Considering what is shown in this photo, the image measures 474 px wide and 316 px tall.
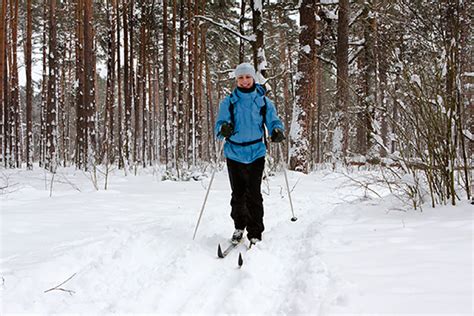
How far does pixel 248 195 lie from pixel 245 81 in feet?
4.14

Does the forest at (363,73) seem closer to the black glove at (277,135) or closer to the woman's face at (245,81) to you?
the black glove at (277,135)

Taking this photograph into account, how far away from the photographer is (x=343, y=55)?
420 inches

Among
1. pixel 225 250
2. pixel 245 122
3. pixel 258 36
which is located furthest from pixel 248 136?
pixel 258 36

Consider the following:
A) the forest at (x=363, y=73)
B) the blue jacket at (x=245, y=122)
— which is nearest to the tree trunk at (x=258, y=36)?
the forest at (x=363, y=73)

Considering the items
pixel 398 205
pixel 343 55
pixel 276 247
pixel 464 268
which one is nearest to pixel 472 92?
A: pixel 398 205

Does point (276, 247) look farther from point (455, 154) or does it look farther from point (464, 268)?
point (455, 154)

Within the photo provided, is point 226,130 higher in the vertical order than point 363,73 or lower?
lower

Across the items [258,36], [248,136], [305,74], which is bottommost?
[248,136]

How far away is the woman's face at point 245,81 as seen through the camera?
4109mm

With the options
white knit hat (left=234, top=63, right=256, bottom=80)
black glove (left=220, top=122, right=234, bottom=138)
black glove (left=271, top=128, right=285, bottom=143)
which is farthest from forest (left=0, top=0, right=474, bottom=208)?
white knit hat (left=234, top=63, right=256, bottom=80)

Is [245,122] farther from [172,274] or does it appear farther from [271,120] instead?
[172,274]

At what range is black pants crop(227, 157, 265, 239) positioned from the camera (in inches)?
163

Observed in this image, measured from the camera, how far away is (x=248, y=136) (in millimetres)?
4113

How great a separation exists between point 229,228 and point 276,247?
42.0 inches
